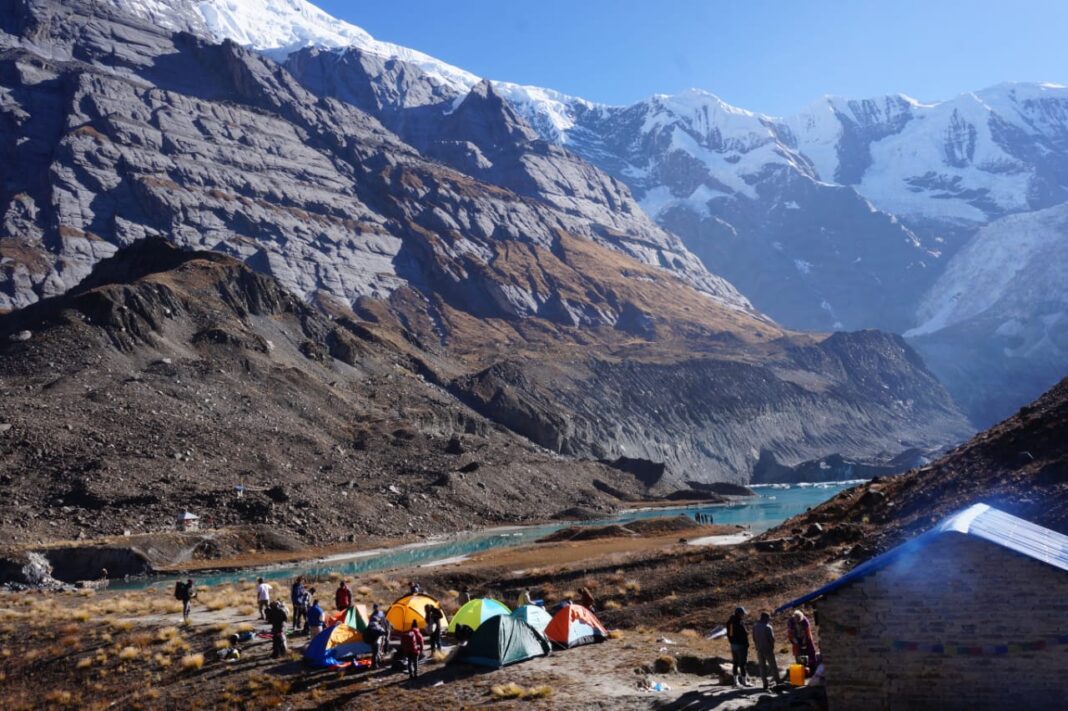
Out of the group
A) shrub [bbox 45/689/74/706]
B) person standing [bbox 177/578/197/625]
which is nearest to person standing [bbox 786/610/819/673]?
shrub [bbox 45/689/74/706]

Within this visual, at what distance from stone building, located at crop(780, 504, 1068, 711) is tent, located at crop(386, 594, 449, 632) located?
48.7 ft

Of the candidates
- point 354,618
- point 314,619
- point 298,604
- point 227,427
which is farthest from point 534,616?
point 227,427

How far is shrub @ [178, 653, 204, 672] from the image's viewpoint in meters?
26.1

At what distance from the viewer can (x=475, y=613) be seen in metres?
27.2

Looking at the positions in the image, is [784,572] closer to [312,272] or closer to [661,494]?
[661,494]

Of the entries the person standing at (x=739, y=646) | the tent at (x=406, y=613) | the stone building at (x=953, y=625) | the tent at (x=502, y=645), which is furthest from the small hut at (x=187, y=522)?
the stone building at (x=953, y=625)

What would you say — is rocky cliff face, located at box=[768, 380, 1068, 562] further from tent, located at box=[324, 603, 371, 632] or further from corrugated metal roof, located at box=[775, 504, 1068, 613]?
tent, located at box=[324, 603, 371, 632]

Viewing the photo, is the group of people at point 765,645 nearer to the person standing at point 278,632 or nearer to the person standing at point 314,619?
the person standing at point 278,632

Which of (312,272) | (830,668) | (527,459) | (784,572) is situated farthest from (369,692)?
(312,272)

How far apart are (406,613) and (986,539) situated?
59.4ft

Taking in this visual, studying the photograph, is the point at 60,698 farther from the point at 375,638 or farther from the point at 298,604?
the point at 375,638

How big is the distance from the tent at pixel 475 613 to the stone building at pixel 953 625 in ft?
40.8

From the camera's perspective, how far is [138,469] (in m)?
75.6

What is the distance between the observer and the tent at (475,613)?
26938 millimetres
